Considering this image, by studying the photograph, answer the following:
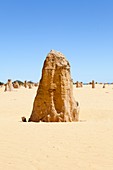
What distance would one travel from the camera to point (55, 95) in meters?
12.5

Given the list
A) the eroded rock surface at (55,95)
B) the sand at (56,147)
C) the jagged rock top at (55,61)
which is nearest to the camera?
the sand at (56,147)

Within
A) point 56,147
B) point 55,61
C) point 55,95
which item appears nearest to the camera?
point 56,147

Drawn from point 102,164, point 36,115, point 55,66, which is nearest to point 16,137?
point 102,164

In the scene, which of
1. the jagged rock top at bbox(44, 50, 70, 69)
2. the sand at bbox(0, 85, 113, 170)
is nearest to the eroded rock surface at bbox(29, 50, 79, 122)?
the jagged rock top at bbox(44, 50, 70, 69)

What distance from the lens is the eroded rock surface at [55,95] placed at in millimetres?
12273

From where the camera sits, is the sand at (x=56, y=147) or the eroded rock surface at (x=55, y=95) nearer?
the sand at (x=56, y=147)

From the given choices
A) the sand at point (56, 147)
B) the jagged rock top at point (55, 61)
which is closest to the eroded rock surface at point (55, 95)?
the jagged rock top at point (55, 61)

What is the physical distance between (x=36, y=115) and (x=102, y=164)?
6.39 metres

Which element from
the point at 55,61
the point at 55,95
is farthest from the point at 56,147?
the point at 55,61

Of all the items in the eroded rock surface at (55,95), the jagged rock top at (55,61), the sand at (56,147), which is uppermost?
the jagged rock top at (55,61)

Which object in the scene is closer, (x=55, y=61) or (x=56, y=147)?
(x=56, y=147)

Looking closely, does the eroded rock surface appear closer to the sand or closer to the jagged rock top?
the jagged rock top

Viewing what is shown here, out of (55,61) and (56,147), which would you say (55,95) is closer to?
(55,61)

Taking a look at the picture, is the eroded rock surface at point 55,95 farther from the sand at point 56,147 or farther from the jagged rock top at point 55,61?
the sand at point 56,147
